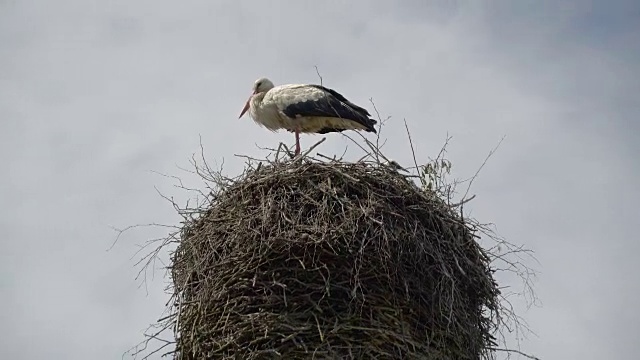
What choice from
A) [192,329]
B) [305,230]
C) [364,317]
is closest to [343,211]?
[305,230]

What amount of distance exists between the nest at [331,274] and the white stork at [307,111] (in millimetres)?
2149

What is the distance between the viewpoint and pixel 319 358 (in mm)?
6355

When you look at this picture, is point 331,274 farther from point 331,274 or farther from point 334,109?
point 334,109

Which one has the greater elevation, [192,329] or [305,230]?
[305,230]

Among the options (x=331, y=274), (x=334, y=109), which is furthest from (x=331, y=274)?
(x=334, y=109)

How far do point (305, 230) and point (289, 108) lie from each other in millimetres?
2972

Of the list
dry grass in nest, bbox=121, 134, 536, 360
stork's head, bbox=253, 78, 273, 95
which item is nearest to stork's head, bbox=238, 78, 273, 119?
stork's head, bbox=253, 78, 273, 95

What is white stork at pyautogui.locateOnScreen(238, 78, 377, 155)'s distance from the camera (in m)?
9.42

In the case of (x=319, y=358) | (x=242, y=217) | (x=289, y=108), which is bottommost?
(x=319, y=358)

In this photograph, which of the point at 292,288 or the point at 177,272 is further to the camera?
the point at 177,272

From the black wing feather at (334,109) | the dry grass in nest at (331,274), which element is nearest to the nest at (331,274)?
the dry grass in nest at (331,274)

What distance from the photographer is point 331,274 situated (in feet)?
21.9

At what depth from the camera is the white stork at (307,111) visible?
9422 millimetres

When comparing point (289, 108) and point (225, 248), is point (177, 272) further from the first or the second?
point (289, 108)
